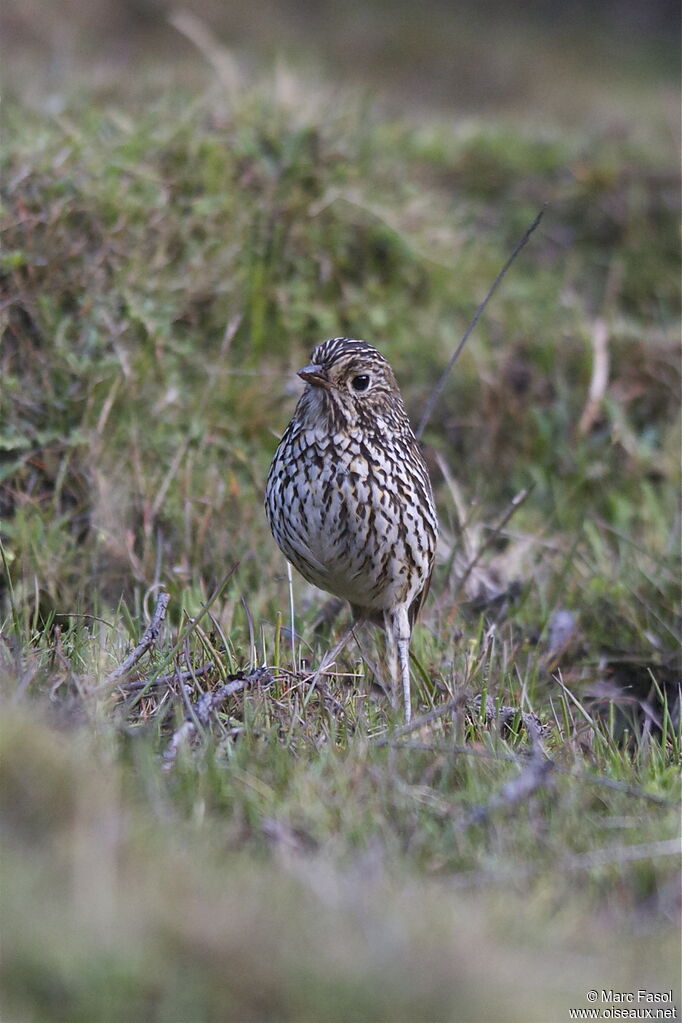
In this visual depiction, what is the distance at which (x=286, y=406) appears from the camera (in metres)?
5.68

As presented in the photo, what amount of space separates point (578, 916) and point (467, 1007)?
18.1 inches

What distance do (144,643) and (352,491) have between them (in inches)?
33.7

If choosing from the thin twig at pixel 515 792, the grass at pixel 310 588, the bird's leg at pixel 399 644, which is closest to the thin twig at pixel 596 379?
the grass at pixel 310 588

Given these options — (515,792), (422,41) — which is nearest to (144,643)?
(515,792)

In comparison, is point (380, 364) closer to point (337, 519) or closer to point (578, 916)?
point (337, 519)

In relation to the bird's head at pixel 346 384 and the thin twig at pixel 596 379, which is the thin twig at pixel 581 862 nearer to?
the bird's head at pixel 346 384

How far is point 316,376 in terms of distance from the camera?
406cm

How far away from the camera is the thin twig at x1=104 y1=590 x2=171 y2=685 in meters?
3.37

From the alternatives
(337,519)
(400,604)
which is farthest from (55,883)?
(400,604)

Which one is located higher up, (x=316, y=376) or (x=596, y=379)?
(x=596, y=379)

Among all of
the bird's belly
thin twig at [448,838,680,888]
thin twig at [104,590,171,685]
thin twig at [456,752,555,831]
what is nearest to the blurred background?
the bird's belly

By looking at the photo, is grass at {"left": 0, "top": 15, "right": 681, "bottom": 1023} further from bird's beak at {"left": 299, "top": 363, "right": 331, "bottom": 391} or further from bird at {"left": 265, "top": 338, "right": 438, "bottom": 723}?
bird's beak at {"left": 299, "top": 363, "right": 331, "bottom": 391}

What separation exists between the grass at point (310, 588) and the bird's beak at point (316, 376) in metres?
0.73

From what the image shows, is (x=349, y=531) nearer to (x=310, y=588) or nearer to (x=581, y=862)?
(x=310, y=588)
